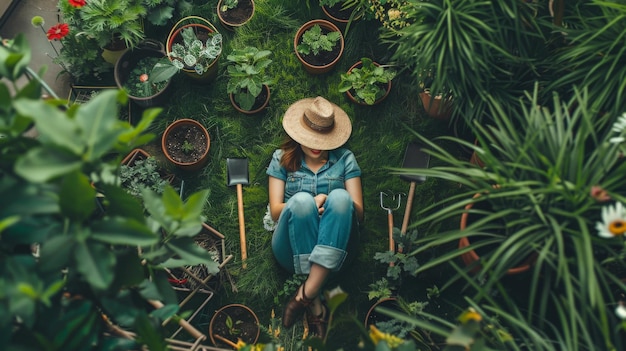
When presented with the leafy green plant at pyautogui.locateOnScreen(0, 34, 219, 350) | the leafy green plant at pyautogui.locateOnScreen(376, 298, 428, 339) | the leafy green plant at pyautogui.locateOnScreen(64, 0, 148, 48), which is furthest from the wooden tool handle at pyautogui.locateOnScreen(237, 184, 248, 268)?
the leafy green plant at pyautogui.locateOnScreen(0, 34, 219, 350)

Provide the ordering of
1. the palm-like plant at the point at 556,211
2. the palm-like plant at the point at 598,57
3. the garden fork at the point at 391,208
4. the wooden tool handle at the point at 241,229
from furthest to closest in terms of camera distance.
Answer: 1. the wooden tool handle at the point at 241,229
2. the garden fork at the point at 391,208
3. the palm-like plant at the point at 598,57
4. the palm-like plant at the point at 556,211

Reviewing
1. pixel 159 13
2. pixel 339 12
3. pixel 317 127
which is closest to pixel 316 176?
pixel 317 127

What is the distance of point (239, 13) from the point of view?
3143 millimetres

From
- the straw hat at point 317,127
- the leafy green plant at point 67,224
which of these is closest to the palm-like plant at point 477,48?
the straw hat at point 317,127

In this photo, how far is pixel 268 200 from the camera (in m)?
2.86

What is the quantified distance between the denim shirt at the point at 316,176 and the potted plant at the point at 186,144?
46 centimetres

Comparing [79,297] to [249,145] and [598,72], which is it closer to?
[249,145]

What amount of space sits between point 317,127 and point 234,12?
110 cm

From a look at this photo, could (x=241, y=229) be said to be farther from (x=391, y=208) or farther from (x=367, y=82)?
(x=367, y=82)

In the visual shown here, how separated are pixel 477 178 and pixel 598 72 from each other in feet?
2.39

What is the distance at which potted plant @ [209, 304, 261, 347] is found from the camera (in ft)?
8.21

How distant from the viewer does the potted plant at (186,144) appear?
2805 millimetres

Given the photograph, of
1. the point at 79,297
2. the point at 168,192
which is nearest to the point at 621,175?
the point at 168,192

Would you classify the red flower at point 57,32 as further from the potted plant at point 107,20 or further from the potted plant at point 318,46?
the potted plant at point 318,46
